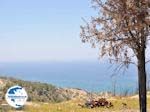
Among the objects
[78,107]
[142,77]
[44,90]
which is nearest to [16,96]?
[142,77]

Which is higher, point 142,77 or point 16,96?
point 142,77

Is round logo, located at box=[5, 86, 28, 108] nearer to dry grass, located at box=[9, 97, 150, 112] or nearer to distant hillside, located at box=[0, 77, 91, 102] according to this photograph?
dry grass, located at box=[9, 97, 150, 112]

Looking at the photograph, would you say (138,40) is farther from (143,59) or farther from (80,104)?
(80,104)

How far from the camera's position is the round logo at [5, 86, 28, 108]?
18453 mm

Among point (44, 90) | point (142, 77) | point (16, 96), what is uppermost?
point (142, 77)

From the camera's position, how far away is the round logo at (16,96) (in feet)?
60.5

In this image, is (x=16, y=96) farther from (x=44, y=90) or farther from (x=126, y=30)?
(x=44, y=90)

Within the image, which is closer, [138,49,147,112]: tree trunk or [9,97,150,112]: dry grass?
[138,49,147,112]: tree trunk

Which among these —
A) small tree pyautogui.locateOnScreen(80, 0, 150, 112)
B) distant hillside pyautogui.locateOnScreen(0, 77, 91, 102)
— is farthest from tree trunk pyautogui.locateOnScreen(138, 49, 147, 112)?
distant hillside pyautogui.locateOnScreen(0, 77, 91, 102)

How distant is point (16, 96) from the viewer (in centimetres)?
1873

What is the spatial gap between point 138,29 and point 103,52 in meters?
1.50

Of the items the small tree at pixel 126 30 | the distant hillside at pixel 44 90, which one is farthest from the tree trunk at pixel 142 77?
the distant hillside at pixel 44 90

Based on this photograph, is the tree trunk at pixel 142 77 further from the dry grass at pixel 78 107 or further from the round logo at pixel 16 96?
the dry grass at pixel 78 107

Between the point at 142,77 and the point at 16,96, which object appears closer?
the point at 142,77
